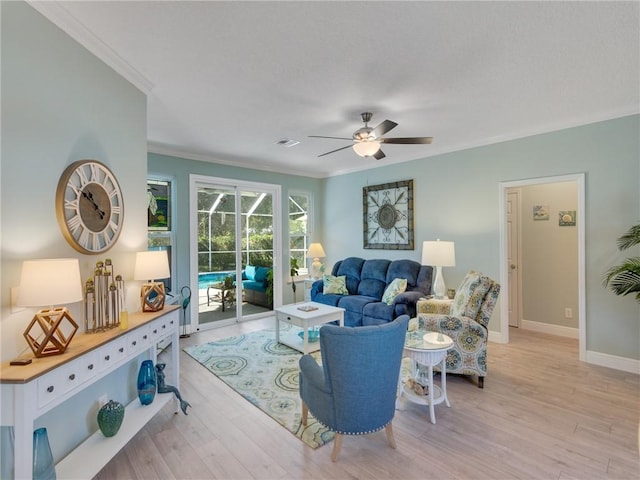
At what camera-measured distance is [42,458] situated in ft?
5.19

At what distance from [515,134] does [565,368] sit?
9.26 feet

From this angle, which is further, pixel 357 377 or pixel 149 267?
pixel 149 267

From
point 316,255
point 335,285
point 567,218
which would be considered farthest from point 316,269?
point 567,218

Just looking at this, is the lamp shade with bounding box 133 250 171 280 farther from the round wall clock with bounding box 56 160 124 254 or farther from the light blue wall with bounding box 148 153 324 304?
the light blue wall with bounding box 148 153 324 304

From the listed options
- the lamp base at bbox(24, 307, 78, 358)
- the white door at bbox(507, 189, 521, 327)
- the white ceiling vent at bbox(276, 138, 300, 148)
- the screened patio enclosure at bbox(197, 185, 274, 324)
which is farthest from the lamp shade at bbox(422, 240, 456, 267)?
the lamp base at bbox(24, 307, 78, 358)

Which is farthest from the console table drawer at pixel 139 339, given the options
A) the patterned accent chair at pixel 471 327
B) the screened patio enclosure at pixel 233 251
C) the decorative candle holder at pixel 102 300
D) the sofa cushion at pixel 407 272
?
the sofa cushion at pixel 407 272

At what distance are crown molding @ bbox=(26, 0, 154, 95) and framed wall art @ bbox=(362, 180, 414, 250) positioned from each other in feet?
12.8

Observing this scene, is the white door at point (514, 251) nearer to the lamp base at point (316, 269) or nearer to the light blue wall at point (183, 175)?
the lamp base at point (316, 269)

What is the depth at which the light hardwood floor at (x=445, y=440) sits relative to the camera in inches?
77.2

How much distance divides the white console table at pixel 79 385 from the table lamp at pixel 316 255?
3.51m

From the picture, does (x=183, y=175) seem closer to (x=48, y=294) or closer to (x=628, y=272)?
(x=48, y=294)

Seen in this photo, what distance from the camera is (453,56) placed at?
7.51 ft

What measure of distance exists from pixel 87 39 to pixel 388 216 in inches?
177

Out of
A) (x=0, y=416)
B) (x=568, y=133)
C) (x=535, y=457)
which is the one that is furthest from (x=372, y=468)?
(x=568, y=133)
